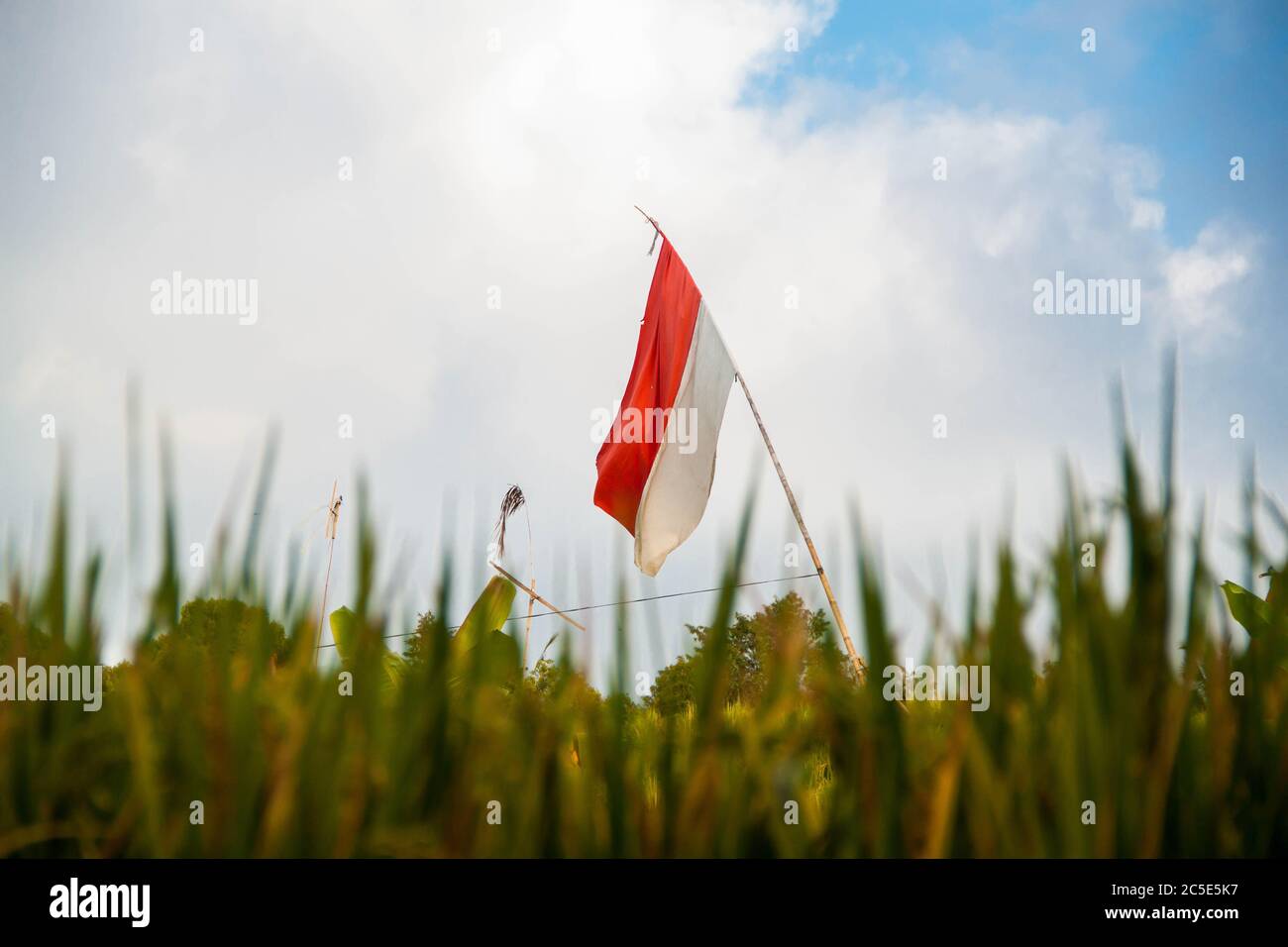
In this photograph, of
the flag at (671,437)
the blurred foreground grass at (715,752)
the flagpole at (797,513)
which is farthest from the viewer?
the flag at (671,437)

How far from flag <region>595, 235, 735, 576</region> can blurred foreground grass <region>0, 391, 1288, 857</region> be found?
20.8 ft

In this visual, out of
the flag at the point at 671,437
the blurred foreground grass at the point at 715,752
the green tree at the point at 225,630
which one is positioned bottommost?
the blurred foreground grass at the point at 715,752

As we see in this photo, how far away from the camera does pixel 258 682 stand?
119 centimetres

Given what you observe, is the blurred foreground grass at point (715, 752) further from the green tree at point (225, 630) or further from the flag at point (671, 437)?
the flag at point (671, 437)

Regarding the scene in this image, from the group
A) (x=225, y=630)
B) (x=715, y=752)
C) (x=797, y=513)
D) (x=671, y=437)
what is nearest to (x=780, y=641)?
(x=715, y=752)

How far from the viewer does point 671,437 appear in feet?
25.5

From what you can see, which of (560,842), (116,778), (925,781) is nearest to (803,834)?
(925,781)

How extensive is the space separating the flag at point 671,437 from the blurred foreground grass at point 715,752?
6.34m

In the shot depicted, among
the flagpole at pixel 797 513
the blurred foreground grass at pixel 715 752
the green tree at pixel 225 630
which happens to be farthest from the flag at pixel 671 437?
the blurred foreground grass at pixel 715 752

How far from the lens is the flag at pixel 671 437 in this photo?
7.66m

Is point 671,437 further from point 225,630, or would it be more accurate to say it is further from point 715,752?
point 715,752

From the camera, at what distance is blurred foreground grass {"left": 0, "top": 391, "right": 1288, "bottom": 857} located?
1061 millimetres

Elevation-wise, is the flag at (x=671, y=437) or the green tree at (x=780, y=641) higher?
the flag at (x=671, y=437)
